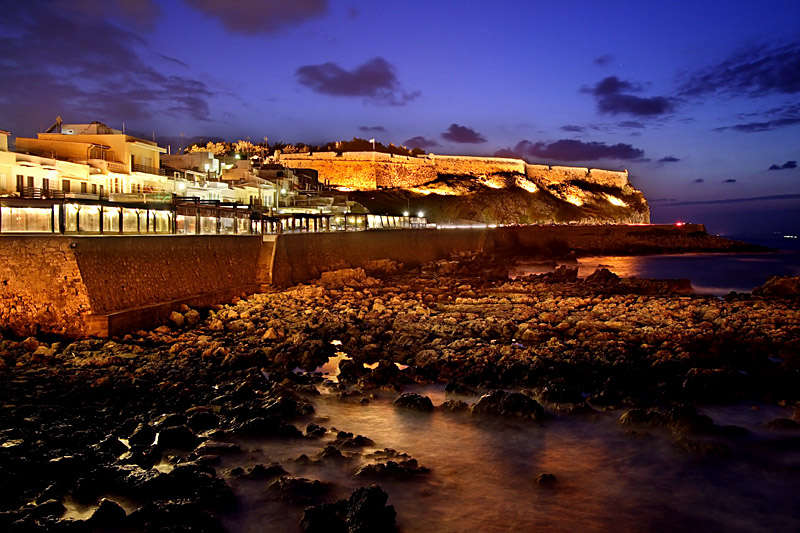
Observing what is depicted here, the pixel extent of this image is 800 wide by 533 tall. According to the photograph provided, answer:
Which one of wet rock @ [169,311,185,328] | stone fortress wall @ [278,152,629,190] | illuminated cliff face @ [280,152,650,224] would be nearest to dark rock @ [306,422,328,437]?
wet rock @ [169,311,185,328]

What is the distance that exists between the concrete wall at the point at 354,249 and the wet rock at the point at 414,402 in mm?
15558

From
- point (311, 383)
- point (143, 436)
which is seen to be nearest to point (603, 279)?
point (311, 383)

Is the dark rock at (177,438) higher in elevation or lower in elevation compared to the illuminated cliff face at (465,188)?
lower

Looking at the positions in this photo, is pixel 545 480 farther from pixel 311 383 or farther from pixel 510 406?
pixel 311 383

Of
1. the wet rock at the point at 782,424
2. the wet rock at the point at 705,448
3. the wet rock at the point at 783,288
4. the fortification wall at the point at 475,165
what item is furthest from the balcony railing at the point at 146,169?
the fortification wall at the point at 475,165

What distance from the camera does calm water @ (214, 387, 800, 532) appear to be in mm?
7492

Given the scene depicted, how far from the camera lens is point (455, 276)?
34406 mm

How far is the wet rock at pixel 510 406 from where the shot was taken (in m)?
10.7

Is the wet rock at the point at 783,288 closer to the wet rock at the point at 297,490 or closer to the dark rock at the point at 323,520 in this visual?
the wet rock at the point at 297,490

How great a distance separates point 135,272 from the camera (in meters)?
17.3

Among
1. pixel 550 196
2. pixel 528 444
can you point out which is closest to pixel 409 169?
pixel 550 196

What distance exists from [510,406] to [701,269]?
144 feet

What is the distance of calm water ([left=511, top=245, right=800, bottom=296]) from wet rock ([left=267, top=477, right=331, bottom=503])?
1237 inches

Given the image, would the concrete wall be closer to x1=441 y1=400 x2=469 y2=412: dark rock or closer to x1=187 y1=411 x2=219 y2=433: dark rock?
x1=187 y1=411 x2=219 y2=433: dark rock
